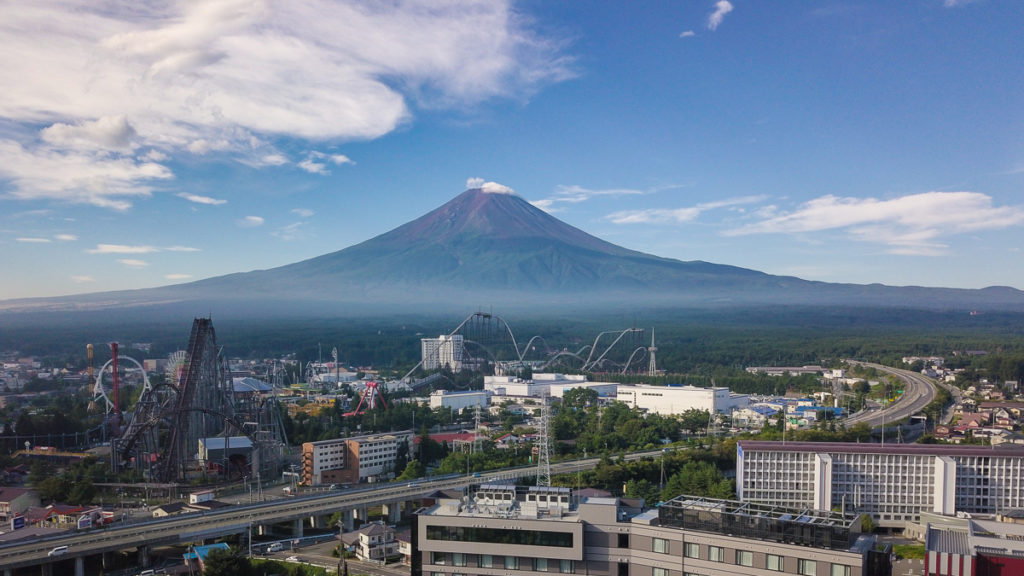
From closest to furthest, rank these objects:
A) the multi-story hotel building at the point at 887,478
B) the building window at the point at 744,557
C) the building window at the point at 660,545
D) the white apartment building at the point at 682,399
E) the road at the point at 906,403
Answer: the building window at the point at 744,557
the building window at the point at 660,545
the multi-story hotel building at the point at 887,478
the road at the point at 906,403
the white apartment building at the point at 682,399

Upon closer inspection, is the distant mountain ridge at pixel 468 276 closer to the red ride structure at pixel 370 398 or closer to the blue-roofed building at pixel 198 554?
the red ride structure at pixel 370 398

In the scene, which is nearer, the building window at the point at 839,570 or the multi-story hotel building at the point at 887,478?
the building window at the point at 839,570

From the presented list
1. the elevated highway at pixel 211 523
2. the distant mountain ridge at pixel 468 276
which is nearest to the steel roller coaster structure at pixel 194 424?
the elevated highway at pixel 211 523

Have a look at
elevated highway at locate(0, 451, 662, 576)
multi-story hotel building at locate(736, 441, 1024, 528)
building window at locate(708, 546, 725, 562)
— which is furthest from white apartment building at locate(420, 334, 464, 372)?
building window at locate(708, 546, 725, 562)

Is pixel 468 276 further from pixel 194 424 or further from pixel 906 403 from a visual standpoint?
pixel 194 424

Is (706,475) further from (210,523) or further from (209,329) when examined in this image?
(209,329)

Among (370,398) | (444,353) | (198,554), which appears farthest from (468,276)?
(198,554)
